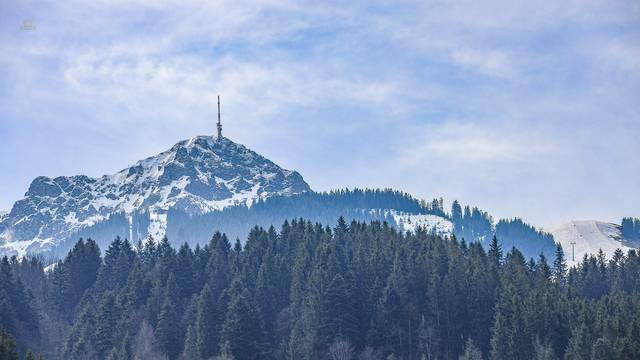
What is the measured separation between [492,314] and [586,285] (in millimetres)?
39500

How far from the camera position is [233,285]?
129 m

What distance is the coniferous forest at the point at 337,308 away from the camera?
365 feet

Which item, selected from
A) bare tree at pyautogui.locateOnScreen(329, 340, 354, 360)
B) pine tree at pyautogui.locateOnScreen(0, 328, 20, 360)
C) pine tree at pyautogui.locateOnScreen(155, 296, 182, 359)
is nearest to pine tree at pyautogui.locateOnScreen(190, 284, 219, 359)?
pine tree at pyautogui.locateOnScreen(155, 296, 182, 359)

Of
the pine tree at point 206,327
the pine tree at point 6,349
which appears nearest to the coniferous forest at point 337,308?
the pine tree at point 206,327

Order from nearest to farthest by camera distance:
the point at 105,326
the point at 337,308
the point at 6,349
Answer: the point at 6,349, the point at 337,308, the point at 105,326

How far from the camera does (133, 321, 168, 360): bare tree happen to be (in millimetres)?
120312

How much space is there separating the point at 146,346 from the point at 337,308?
27.3 meters

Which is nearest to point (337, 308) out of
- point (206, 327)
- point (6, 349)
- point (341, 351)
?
point (341, 351)

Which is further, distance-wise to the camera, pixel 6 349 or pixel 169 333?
pixel 169 333

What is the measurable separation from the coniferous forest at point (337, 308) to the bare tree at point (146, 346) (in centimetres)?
22

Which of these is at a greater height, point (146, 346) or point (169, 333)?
point (169, 333)

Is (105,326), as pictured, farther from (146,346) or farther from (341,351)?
(341,351)

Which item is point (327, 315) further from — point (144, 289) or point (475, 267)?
point (144, 289)

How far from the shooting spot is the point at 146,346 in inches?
4818
